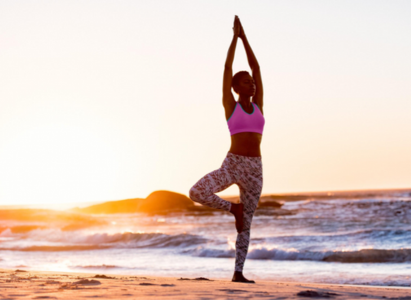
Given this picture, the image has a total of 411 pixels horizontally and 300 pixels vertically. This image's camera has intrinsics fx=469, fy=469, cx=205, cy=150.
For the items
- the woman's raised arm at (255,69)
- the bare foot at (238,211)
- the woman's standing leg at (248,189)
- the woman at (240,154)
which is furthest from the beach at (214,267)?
the woman's raised arm at (255,69)

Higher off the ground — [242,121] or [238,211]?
[242,121]

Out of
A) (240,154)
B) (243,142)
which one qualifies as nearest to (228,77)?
(243,142)

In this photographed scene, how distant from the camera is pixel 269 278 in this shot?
7.68 meters

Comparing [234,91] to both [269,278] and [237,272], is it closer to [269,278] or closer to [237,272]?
[237,272]

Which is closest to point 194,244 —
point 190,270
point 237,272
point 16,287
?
point 190,270

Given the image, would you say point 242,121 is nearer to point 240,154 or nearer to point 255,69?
point 240,154

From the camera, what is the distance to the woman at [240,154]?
176 inches

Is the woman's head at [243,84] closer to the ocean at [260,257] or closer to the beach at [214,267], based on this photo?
the beach at [214,267]

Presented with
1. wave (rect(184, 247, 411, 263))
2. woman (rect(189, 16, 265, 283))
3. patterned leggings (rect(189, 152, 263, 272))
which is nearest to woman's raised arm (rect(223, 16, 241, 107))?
woman (rect(189, 16, 265, 283))

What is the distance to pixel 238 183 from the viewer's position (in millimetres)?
4695

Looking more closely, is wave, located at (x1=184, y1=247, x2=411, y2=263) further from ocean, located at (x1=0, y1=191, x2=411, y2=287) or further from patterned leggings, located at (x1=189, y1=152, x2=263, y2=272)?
patterned leggings, located at (x1=189, y1=152, x2=263, y2=272)

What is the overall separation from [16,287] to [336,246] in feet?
31.0

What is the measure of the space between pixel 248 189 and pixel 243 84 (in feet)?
3.46

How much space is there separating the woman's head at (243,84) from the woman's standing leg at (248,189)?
68cm
